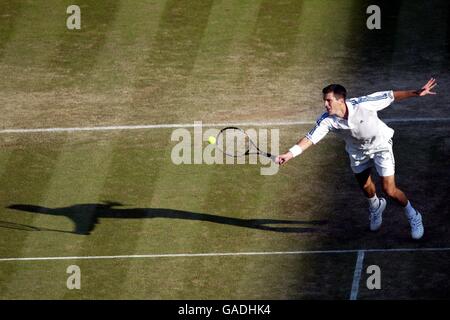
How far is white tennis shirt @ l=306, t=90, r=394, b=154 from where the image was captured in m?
19.0

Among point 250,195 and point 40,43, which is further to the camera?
point 40,43

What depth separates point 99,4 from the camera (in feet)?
96.9

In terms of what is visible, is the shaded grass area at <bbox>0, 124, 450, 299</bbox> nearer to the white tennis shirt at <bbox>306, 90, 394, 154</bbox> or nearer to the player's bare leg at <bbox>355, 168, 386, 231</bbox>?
the player's bare leg at <bbox>355, 168, 386, 231</bbox>

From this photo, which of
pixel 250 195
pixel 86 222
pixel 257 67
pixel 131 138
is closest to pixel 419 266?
pixel 250 195

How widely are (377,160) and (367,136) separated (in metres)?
0.49

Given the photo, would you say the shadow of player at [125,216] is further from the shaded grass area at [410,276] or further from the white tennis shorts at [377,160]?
the shaded grass area at [410,276]

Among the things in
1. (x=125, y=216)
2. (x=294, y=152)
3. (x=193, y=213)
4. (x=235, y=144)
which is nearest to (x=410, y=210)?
(x=294, y=152)

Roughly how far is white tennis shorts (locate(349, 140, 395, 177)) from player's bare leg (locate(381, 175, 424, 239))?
0.43 feet

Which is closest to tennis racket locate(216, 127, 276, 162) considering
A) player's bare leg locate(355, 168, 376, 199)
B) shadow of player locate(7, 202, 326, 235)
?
shadow of player locate(7, 202, 326, 235)

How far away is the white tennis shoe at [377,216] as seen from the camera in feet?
64.8

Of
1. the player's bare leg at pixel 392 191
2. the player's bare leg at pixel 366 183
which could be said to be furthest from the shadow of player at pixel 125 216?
the player's bare leg at pixel 392 191

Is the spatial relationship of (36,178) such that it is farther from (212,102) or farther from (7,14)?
(7,14)
